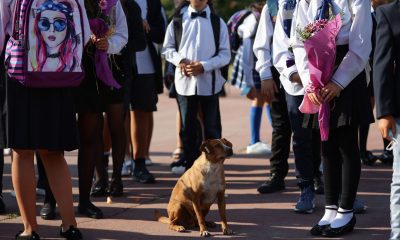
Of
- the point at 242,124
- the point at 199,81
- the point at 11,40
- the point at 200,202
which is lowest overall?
the point at 242,124

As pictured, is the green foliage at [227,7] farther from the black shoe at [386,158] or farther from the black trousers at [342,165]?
the black trousers at [342,165]

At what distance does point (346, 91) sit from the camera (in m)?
5.74

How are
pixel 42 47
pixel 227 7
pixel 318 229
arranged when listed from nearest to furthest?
pixel 42 47 < pixel 318 229 < pixel 227 7

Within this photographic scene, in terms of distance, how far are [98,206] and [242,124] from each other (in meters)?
6.22

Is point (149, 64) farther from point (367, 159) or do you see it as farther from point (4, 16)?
point (4, 16)

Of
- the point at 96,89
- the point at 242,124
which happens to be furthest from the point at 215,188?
the point at 242,124

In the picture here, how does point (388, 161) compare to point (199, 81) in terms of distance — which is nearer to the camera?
point (199, 81)

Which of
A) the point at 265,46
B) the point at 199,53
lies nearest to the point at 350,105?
the point at 265,46

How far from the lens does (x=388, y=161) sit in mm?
9156

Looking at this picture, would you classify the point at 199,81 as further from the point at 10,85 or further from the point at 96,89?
the point at 10,85

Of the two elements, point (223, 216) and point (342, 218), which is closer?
point (342, 218)

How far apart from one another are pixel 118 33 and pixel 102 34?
246 millimetres

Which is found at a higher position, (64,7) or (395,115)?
(64,7)

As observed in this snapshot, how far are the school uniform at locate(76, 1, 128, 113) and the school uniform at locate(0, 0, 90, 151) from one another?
0.93 m
